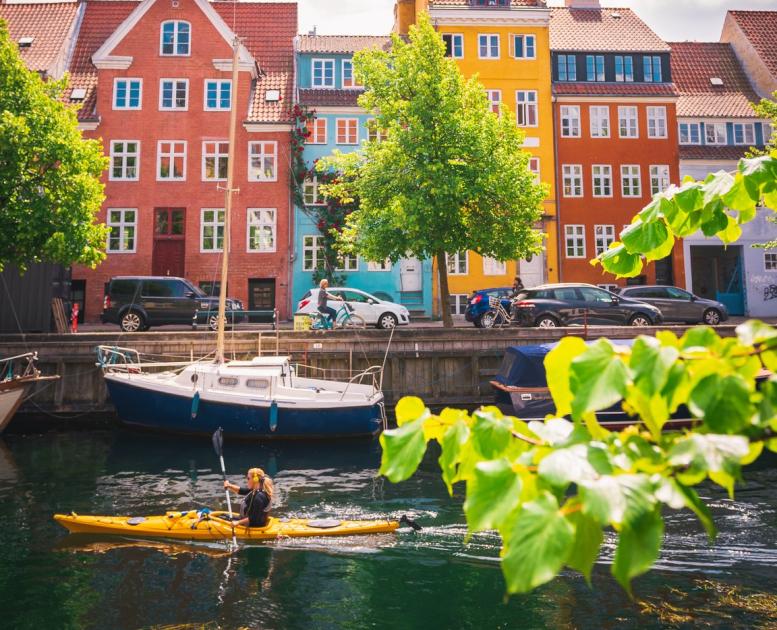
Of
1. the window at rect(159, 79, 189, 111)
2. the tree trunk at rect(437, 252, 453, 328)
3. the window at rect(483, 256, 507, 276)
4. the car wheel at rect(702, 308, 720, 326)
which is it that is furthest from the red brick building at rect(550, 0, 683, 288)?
the window at rect(159, 79, 189, 111)

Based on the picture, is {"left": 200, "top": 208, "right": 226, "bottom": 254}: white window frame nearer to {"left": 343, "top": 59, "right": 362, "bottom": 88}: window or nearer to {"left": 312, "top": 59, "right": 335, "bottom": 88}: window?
{"left": 312, "top": 59, "right": 335, "bottom": 88}: window

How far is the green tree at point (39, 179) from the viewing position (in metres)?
22.3

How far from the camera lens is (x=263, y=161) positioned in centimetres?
3600

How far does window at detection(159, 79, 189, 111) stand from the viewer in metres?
35.7

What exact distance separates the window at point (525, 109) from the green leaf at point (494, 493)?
39.3 metres

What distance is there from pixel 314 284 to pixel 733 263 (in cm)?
2595

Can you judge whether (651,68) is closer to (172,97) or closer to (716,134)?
(716,134)

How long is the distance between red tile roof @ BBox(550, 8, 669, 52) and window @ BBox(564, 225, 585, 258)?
11191 millimetres

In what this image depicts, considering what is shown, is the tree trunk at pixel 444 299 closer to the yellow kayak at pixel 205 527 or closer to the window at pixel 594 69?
the yellow kayak at pixel 205 527

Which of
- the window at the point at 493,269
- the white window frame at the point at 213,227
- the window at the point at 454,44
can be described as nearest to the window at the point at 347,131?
the window at the point at 454,44

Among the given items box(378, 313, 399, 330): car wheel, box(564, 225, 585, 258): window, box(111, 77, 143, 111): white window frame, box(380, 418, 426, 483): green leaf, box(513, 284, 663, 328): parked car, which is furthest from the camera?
box(564, 225, 585, 258): window

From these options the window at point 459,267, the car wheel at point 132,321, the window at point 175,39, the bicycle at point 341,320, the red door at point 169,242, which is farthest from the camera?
the window at point 459,267

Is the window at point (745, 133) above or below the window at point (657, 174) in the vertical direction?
above

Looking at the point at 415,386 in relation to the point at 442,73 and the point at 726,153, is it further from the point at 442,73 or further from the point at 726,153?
the point at 726,153
